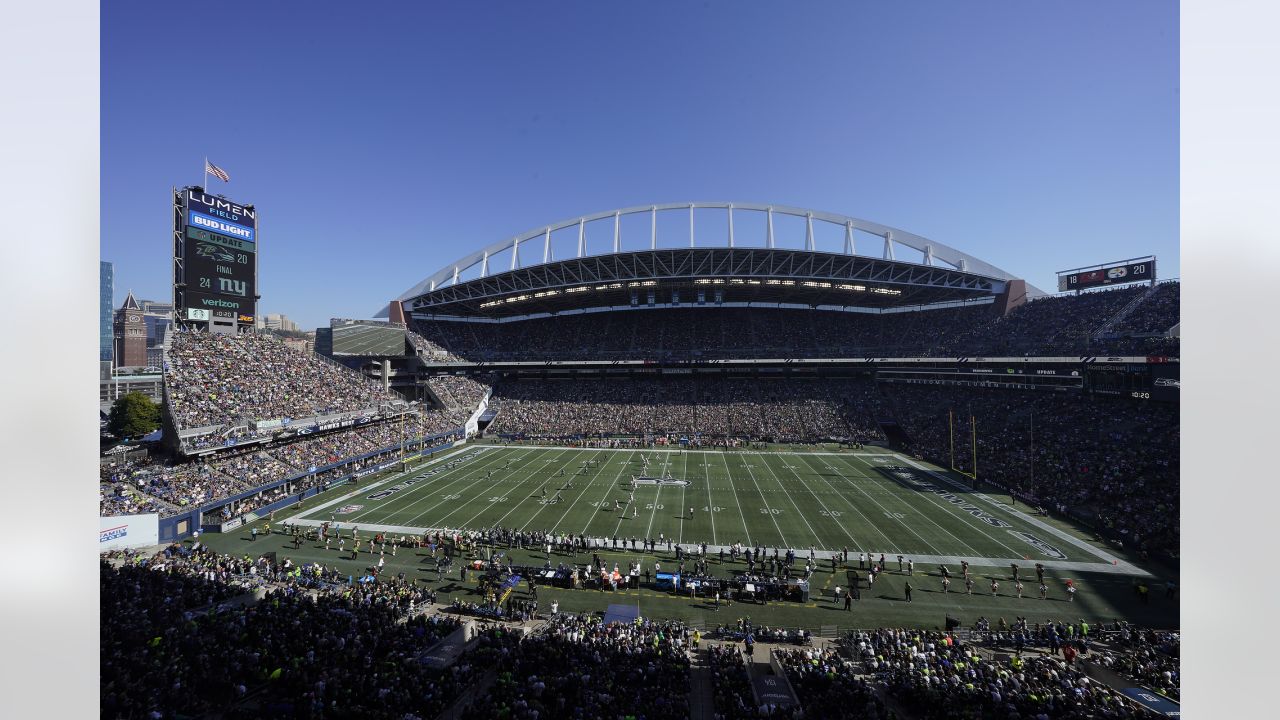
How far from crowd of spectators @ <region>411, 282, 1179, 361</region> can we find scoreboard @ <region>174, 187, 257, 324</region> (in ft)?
66.8

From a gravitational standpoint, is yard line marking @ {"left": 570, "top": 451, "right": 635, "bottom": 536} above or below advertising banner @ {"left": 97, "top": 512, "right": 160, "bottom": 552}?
below

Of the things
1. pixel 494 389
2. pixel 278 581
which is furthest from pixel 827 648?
pixel 494 389

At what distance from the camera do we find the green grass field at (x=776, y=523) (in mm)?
15898

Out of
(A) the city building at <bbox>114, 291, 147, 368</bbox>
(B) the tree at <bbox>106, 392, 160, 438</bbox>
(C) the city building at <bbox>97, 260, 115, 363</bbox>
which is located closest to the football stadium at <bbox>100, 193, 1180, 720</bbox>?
(B) the tree at <bbox>106, 392, 160, 438</bbox>

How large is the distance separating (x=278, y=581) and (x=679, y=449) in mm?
30418

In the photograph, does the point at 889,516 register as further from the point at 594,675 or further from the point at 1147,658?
the point at 594,675

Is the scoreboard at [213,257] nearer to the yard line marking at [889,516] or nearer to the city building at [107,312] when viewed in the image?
the yard line marking at [889,516]

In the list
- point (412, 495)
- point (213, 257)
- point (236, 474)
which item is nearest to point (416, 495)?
point (412, 495)

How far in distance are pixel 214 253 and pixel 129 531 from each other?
22.7 m

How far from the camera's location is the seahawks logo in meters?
33.3

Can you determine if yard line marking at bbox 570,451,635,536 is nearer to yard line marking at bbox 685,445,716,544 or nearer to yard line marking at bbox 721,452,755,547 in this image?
yard line marking at bbox 685,445,716,544

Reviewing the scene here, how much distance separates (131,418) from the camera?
36.5 m

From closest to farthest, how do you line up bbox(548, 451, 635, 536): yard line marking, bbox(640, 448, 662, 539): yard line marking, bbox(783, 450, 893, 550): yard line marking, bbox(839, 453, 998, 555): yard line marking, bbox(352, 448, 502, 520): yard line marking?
bbox(839, 453, 998, 555): yard line marking < bbox(783, 450, 893, 550): yard line marking < bbox(640, 448, 662, 539): yard line marking < bbox(548, 451, 635, 536): yard line marking < bbox(352, 448, 502, 520): yard line marking

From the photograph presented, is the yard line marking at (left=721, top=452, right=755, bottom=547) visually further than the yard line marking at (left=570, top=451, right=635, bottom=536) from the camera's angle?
No
